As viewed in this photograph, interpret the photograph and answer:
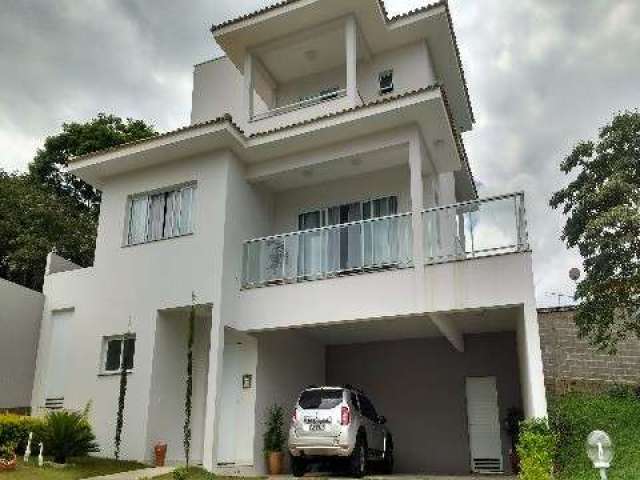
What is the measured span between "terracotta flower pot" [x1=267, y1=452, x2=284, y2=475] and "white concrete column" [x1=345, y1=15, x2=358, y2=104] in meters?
8.61

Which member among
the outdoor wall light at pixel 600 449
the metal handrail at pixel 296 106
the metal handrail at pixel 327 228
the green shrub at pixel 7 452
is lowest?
the green shrub at pixel 7 452

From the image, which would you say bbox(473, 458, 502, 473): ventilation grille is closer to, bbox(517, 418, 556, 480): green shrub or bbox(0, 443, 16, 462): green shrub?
bbox(517, 418, 556, 480): green shrub

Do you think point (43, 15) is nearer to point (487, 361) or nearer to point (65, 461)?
point (65, 461)

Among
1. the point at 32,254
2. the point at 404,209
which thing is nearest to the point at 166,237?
the point at 404,209

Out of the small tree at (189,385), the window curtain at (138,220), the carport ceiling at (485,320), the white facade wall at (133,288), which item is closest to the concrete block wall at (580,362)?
the carport ceiling at (485,320)

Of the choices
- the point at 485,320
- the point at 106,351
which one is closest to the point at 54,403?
the point at 106,351

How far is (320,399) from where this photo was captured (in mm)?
12469

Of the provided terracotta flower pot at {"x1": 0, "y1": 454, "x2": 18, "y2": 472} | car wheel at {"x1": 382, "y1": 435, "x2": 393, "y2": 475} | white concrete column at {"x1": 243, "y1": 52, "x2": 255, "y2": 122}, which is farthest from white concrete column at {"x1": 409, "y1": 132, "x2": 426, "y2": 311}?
terracotta flower pot at {"x1": 0, "y1": 454, "x2": 18, "y2": 472}

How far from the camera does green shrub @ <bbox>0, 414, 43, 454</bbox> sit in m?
12.5

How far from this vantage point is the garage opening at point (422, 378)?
1543 cm

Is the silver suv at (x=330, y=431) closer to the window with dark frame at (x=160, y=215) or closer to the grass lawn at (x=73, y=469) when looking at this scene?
the grass lawn at (x=73, y=469)

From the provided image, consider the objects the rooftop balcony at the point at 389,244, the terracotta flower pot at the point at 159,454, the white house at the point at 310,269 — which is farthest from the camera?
the terracotta flower pot at the point at 159,454

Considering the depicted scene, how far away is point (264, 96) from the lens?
1884 cm

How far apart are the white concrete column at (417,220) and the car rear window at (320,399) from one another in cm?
243
